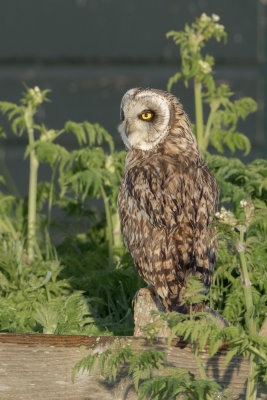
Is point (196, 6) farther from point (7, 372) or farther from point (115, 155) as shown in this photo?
point (7, 372)

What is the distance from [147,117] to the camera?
13.3 ft

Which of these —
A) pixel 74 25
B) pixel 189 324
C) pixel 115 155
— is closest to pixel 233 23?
pixel 74 25

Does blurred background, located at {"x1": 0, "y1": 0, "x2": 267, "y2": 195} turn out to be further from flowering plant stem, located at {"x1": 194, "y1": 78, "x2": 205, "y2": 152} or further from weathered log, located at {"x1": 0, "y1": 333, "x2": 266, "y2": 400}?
weathered log, located at {"x1": 0, "y1": 333, "x2": 266, "y2": 400}

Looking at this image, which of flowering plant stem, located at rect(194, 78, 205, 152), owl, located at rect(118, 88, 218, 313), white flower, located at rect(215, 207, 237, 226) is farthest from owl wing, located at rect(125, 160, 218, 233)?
flowering plant stem, located at rect(194, 78, 205, 152)

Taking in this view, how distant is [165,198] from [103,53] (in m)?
5.00

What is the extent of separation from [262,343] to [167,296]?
37.2 inches

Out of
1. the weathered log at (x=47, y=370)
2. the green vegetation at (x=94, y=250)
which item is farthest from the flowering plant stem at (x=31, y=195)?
the weathered log at (x=47, y=370)

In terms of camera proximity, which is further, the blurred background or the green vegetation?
the blurred background

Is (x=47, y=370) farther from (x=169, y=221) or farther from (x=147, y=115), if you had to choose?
(x=147, y=115)

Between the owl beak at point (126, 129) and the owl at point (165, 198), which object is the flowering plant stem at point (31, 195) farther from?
the owl beak at point (126, 129)

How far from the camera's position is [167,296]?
11.9 feet

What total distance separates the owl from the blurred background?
436cm

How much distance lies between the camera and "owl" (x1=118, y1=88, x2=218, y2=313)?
366 cm

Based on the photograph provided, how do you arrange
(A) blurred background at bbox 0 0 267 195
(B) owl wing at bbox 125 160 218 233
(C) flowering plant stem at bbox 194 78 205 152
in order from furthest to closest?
(A) blurred background at bbox 0 0 267 195 < (C) flowering plant stem at bbox 194 78 205 152 < (B) owl wing at bbox 125 160 218 233
